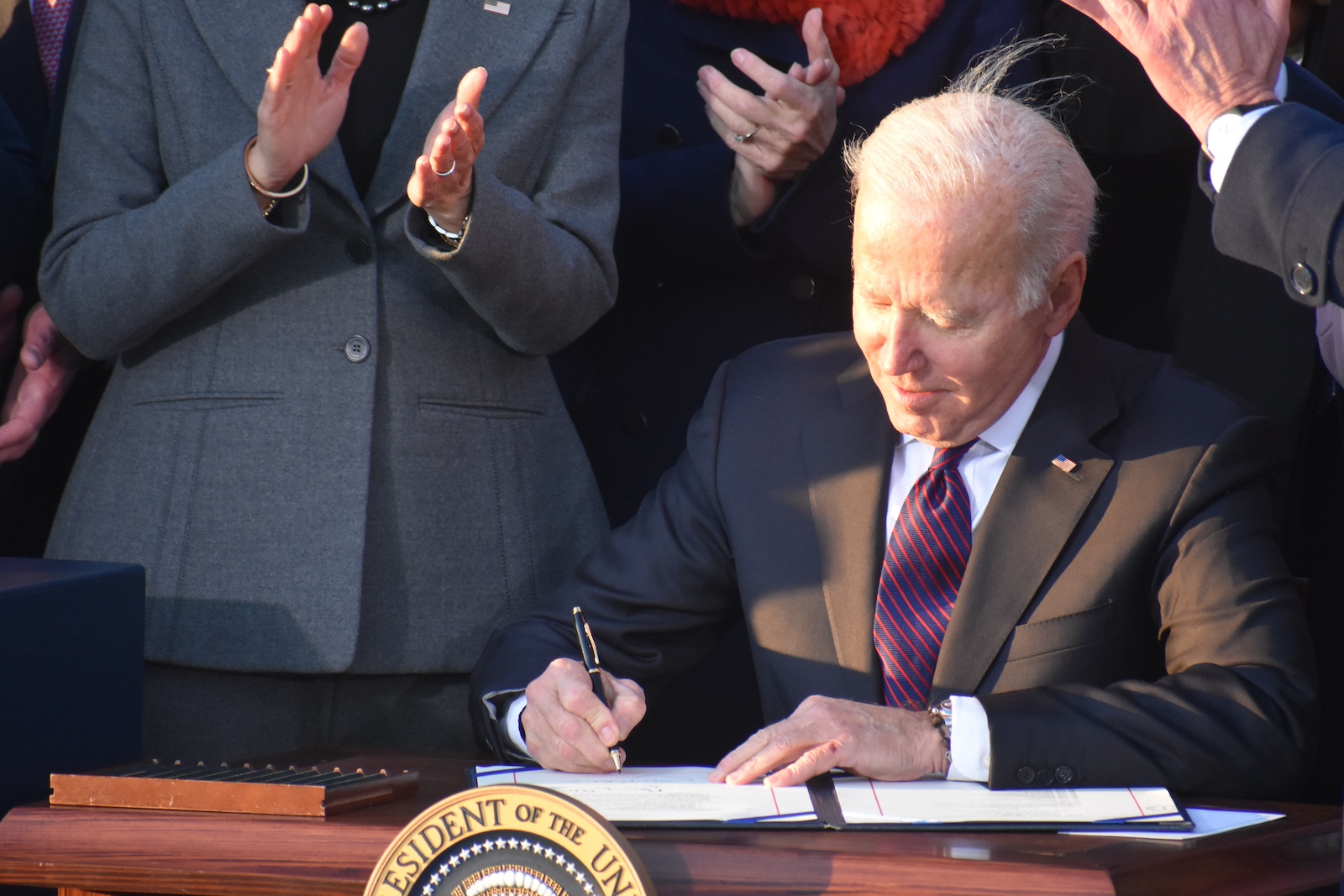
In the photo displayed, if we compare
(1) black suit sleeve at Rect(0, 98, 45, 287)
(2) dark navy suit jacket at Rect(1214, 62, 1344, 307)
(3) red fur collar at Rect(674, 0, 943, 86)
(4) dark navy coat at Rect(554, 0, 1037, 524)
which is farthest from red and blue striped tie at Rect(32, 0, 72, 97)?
(2) dark navy suit jacket at Rect(1214, 62, 1344, 307)

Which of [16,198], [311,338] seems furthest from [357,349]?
[16,198]

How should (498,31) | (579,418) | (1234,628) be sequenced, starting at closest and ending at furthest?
(1234,628), (498,31), (579,418)

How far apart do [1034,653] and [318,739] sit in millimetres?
974

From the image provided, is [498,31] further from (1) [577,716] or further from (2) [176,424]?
(1) [577,716]

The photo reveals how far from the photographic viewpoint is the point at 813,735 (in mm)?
1681

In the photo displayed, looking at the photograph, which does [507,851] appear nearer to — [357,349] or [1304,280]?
[1304,280]

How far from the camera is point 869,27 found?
8.64ft

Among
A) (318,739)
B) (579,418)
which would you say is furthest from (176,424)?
(579,418)

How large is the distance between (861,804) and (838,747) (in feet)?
0.38

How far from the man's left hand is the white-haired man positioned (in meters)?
0.01

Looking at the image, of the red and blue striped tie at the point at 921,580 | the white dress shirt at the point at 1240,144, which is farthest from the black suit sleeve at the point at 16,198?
the white dress shirt at the point at 1240,144

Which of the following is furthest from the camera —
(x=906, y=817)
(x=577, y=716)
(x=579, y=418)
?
(x=579, y=418)

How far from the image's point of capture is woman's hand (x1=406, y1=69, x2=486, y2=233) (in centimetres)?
193

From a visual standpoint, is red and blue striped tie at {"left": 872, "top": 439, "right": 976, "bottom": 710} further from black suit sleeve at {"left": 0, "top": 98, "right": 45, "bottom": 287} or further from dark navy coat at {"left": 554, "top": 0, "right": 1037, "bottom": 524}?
black suit sleeve at {"left": 0, "top": 98, "right": 45, "bottom": 287}
